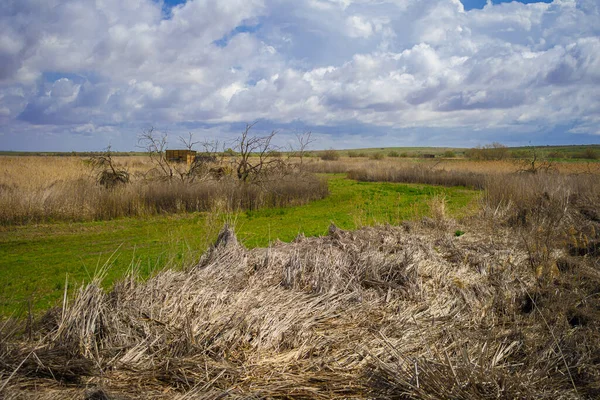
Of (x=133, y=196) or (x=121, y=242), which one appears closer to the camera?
(x=121, y=242)

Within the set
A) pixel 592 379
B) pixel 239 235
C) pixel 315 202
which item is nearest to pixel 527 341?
pixel 592 379

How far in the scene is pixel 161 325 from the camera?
12.7 ft

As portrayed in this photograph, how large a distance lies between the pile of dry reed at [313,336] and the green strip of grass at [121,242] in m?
0.80

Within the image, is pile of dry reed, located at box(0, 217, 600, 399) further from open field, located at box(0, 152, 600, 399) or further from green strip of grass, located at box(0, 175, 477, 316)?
green strip of grass, located at box(0, 175, 477, 316)

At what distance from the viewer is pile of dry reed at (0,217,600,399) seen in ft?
10.2

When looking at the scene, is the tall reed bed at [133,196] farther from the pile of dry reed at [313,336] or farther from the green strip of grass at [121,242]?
the pile of dry reed at [313,336]

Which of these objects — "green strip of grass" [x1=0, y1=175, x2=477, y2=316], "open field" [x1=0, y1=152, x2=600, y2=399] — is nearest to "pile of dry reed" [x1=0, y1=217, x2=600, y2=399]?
"open field" [x1=0, y1=152, x2=600, y2=399]

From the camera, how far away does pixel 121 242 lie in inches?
436

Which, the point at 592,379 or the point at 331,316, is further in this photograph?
the point at 331,316

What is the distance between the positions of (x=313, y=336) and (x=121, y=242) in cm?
859

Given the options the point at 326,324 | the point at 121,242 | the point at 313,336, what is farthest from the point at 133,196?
the point at 313,336

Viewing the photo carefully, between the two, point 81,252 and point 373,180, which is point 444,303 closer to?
point 81,252

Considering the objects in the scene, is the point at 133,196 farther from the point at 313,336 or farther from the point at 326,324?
the point at 313,336

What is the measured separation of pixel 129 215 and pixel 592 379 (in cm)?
1499
